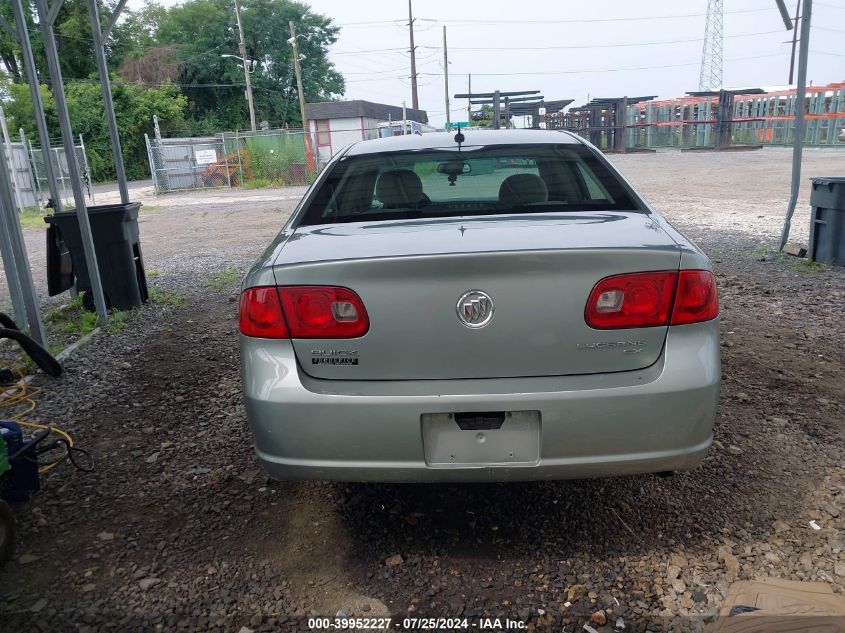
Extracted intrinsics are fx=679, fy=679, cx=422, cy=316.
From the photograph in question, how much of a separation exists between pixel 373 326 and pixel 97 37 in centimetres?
592

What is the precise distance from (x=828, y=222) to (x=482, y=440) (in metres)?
6.80

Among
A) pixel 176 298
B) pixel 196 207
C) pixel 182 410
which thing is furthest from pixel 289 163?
pixel 182 410

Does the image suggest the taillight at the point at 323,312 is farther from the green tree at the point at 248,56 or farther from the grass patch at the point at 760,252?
the green tree at the point at 248,56

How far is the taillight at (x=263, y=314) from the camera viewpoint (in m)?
2.35

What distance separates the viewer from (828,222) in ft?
A: 24.3

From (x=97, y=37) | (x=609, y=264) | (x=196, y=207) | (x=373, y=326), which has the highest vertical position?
(x=97, y=37)

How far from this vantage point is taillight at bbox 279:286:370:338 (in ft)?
7.48

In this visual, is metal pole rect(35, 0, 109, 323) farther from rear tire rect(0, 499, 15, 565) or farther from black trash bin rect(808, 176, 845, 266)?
black trash bin rect(808, 176, 845, 266)

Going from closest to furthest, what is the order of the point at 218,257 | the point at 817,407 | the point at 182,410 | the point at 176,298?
the point at 817,407
the point at 182,410
the point at 176,298
the point at 218,257

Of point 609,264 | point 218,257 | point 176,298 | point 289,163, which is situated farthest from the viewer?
point 289,163

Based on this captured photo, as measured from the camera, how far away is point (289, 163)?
88.4 feet

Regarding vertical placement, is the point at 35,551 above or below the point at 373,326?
below

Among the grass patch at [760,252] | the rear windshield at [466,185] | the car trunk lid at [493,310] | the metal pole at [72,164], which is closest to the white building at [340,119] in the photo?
the grass patch at [760,252]

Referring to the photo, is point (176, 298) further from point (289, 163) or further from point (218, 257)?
point (289, 163)
